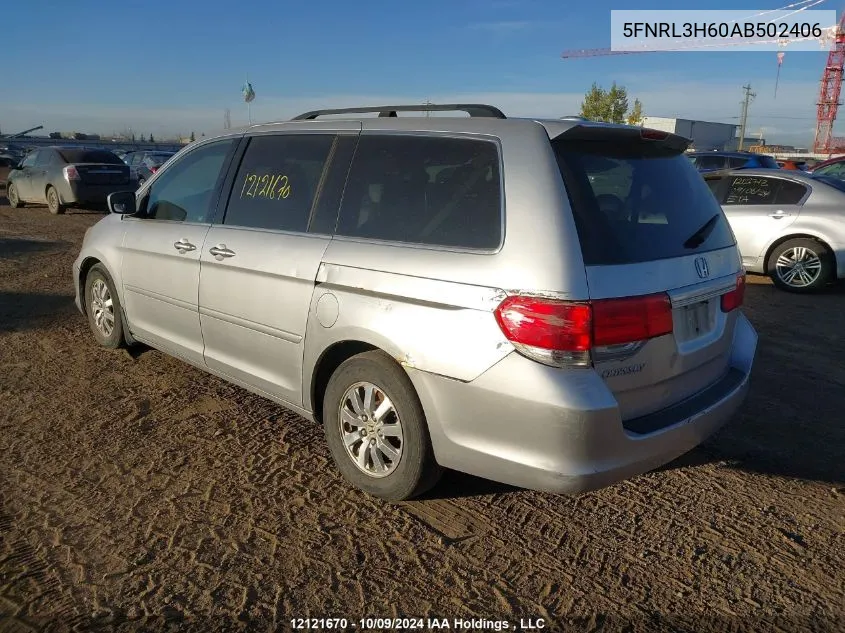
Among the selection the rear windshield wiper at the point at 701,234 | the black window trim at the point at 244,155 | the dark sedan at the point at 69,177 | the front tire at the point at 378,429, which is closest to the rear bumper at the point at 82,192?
the dark sedan at the point at 69,177

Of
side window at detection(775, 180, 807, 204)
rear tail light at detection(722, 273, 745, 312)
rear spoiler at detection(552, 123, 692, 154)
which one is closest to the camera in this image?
rear spoiler at detection(552, 123, 692, 154)

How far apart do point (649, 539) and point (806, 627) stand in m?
0.70

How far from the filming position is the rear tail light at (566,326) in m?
2.61

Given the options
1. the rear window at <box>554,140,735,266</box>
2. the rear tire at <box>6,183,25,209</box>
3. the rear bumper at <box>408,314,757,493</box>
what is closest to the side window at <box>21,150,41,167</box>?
the rear tire at <box>6,183,25,209</box>

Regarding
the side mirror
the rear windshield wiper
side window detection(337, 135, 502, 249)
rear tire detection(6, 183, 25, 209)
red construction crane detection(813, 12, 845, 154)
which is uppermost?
side window detection(337, 135, 502, 249)

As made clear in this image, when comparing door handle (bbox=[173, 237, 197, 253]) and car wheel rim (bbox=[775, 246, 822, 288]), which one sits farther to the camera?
car wheel rim (bbox=[775, 246, 822, 288])

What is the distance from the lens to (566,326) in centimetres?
261

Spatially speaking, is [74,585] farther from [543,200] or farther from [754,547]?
[754,547]

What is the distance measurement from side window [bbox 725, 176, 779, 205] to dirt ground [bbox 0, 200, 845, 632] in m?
5.31

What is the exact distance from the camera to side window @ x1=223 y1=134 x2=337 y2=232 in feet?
12.4

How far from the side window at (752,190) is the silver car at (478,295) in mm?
6432

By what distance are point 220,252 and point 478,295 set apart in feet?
6.37

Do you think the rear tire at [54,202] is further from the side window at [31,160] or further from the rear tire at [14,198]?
the rear tire at [14,198]

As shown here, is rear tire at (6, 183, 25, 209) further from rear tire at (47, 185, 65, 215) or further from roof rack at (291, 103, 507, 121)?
roof rack at (291, 103, 507, 121)
